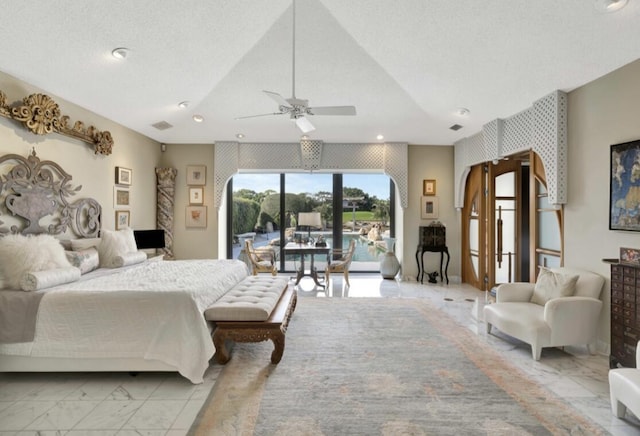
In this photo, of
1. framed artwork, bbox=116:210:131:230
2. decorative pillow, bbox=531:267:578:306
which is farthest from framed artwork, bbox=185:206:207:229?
decorative pillow, bbox=531:267:578:306

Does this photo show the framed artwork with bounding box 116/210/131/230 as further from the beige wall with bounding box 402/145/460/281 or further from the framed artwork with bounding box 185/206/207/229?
the beige wall with bounding box 402/145/460/281

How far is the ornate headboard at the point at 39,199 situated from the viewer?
10.7 ft

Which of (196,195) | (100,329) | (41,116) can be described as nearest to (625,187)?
(100,329)

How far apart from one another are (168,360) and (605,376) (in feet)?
11.7

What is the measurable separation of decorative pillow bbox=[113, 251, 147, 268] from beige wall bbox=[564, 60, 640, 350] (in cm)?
511

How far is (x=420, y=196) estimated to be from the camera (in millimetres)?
6500

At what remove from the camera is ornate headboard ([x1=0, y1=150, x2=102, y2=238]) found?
325 centimetres

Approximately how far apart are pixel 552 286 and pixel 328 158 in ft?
13.9

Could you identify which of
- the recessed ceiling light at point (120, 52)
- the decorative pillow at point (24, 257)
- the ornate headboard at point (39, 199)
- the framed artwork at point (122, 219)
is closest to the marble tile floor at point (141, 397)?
the decorative pillow at point (24, 257)

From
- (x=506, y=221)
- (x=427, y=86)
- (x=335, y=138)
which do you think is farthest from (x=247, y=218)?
(x=506, y=221)

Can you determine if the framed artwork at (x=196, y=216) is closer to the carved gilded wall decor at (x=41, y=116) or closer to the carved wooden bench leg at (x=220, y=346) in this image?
the carved gilded wall decor at (x=41, y=116)

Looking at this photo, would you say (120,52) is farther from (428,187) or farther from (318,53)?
(428,187)

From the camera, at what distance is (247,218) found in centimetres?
732

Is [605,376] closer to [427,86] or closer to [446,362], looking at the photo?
[446,362]
